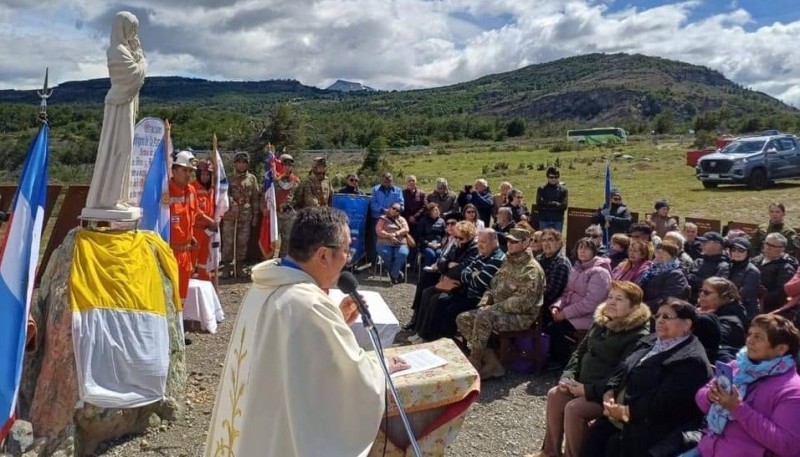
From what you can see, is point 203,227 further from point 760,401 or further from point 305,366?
point 760,401

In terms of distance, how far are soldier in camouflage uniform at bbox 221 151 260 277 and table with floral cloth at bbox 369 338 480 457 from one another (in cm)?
798

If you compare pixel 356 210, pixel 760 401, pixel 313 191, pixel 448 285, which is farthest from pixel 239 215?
pixel 760 401

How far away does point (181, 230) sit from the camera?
25.1 ft

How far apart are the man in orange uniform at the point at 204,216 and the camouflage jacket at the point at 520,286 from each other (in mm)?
4031

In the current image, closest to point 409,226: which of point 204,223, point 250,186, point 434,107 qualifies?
point 250,186

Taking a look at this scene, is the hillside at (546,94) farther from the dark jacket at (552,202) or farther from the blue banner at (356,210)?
the dark jacket at (552,202)

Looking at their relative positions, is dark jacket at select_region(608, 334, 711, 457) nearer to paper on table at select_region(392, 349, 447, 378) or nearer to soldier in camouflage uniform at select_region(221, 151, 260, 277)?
paper on table at select_region(392, 349, 447, 378)

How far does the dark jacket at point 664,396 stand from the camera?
4.10 m

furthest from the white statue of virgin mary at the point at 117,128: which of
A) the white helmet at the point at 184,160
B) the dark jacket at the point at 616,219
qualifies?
the dark jacket at the point at 616,219

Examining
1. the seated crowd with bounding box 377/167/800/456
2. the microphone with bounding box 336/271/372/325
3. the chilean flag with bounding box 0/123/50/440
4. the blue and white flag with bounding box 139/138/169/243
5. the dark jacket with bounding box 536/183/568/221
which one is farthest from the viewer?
the dark jacket with bounding box 536/183/568/221

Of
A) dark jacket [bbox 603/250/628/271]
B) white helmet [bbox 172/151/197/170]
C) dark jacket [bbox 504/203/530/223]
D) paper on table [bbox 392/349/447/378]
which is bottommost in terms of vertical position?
dark jacket [bbox 603/250/628/271]

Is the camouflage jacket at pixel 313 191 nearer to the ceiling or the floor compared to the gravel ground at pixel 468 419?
nearer to the ceiling

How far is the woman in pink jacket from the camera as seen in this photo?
6520 mm

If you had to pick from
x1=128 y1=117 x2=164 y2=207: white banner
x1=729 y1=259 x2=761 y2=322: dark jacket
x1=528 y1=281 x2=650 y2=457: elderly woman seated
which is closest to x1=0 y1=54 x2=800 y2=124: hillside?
x1=128 y1=117 x2=164 y2=207: white banner
